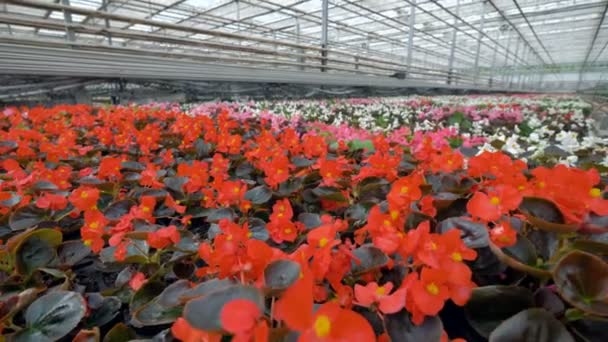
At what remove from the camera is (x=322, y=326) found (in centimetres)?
26

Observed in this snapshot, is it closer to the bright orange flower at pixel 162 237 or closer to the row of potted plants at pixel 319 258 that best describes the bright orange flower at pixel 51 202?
the row of potted plants at pixel 319 258

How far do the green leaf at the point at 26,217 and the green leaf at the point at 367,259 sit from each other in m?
0.70

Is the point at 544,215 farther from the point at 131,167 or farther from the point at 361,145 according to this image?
the point at 131,167

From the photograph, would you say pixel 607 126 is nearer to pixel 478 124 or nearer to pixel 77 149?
pixel 478 124

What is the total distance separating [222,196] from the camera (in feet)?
2.39

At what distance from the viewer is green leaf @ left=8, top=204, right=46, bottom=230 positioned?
2.29ft

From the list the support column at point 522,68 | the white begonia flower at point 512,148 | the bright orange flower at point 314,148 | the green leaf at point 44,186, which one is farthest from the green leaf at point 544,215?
the support column at point 522,68

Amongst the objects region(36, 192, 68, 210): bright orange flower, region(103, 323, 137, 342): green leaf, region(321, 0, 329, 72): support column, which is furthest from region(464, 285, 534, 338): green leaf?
region(321, 0, 329, 72): support column

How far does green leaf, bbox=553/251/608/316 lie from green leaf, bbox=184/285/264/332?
0.98 ft

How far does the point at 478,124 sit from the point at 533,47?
92.7ft

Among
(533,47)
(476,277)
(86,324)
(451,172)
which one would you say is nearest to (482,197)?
(476,277)

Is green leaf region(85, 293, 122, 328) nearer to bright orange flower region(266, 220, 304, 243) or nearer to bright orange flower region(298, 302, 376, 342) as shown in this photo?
bright orange flower region(266, 220, 304, 243)

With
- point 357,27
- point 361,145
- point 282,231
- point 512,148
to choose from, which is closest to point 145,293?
point 282,231

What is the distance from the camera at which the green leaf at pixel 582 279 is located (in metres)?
0.33
